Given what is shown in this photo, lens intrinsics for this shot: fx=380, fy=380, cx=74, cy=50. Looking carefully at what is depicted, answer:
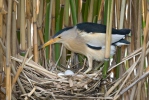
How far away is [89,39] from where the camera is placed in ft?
6.27

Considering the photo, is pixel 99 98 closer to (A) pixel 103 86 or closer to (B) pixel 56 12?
(A) pixel 103 86

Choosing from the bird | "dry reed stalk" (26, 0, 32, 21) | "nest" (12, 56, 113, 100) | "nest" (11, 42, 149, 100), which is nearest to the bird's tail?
the bird

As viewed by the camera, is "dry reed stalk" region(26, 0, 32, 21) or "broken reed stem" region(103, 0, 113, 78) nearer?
"broken reed stem" region(103, 0, 113, 78)

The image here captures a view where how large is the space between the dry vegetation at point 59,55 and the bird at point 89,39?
0.17 ft

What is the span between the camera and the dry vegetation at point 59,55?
179cm

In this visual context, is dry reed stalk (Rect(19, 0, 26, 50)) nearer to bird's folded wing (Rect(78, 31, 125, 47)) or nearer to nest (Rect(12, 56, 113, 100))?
nest (Rect(12, 56, 113, 100))

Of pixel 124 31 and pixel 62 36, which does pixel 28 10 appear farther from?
pixel 124 31

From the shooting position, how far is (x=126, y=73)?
1.82 meters

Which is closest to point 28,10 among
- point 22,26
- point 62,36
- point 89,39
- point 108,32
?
point 22,26

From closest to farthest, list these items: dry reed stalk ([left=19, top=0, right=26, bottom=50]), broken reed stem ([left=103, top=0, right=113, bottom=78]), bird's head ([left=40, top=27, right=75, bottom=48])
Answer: broken reed stem ([left=103, top=0, right=113, bottom=78]), dry reed stalk ([left=19, top=0, right=26, bottom=50]), bird's head ([left=40, top=27, right=75, bottom=48])

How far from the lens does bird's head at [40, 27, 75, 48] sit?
6.16 ft

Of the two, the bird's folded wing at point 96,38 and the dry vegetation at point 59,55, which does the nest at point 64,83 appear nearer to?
the dry vegetation at point 59,55

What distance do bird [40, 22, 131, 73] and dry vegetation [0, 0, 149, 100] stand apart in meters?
0.05

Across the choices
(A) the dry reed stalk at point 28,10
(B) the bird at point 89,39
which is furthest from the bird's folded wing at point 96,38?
(A) the dry reed stalk at point 28,10
